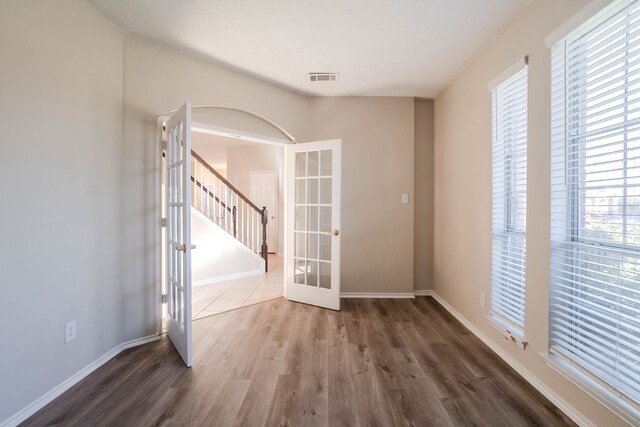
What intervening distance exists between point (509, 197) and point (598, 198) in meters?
0.73

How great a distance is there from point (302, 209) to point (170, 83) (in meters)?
1.86

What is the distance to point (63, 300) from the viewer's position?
70.7 inches

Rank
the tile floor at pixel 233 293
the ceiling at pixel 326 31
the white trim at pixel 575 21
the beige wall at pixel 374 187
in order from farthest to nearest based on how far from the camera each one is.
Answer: the beige wall at pixel 374 187, the tile floor at pixel 233 293, the ceiling at pixel 326 31, the white trim at pixel 575 21

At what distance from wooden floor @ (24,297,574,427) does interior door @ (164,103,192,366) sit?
9.1 inches

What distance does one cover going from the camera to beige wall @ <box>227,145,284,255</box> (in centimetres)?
Answer: 697

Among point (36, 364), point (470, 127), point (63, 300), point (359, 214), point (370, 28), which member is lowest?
point (36, 364)

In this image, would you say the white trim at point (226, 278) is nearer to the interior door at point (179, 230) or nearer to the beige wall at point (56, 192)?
the interior door at point (179, 230)

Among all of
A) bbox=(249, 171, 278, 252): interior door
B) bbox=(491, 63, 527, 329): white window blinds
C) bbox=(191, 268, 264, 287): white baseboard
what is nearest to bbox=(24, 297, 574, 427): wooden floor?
bbox=(491, 63, 527, 329): white window blinds

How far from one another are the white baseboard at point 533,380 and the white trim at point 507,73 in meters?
2.10

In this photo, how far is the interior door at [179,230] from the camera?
203cm

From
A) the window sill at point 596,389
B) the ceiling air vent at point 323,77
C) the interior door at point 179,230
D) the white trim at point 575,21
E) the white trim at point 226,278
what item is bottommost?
the white trim at point 226,278

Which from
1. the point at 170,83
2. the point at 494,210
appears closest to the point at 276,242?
the point at 170,83

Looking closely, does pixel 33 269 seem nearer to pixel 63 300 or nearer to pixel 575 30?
pixel 63 300

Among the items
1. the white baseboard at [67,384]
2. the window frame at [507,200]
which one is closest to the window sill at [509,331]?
the window frame at [507,200]
